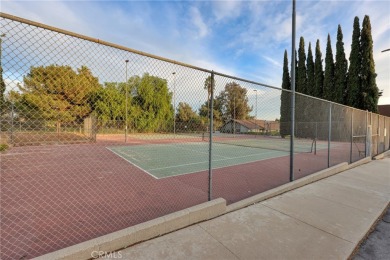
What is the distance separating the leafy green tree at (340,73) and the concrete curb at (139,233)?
105 feet

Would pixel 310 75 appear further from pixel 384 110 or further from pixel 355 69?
pixel 384 110

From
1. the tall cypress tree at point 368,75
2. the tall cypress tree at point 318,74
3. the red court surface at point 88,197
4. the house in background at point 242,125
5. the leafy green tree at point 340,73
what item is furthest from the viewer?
the tall cypress tree at point 318,74

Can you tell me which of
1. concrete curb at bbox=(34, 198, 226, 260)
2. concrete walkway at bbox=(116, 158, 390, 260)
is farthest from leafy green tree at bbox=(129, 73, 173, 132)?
concrete walkway at bbox=(116, 158, 390, 260)

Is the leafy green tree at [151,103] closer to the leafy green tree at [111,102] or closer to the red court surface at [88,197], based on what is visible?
the leafy green tree at [111,102]

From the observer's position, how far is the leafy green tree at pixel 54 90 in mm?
2795

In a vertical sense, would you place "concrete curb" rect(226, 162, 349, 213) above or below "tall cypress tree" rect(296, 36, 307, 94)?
below

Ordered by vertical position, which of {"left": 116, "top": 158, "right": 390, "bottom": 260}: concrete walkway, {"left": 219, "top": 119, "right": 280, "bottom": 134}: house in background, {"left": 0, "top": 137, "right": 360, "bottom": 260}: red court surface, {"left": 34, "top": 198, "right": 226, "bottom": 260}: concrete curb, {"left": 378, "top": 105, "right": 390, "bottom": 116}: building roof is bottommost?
{"left": 0, "top": 137, "right": 360, "bottom": 260}: red court surface

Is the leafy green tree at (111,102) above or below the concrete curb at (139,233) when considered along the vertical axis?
above

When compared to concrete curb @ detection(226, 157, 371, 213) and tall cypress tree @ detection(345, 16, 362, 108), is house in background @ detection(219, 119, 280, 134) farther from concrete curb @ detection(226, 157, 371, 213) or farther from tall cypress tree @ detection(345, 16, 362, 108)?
tall cypress tree @ detection(345, 16, 362, 108)

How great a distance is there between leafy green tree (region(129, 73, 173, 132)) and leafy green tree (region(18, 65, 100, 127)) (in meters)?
0.85

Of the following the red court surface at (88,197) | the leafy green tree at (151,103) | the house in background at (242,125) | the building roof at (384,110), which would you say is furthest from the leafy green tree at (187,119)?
the building roof at (384,110)

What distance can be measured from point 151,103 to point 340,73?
108 ft

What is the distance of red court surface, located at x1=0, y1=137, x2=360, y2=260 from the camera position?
135 inches

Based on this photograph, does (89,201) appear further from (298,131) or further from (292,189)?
(298,131)
